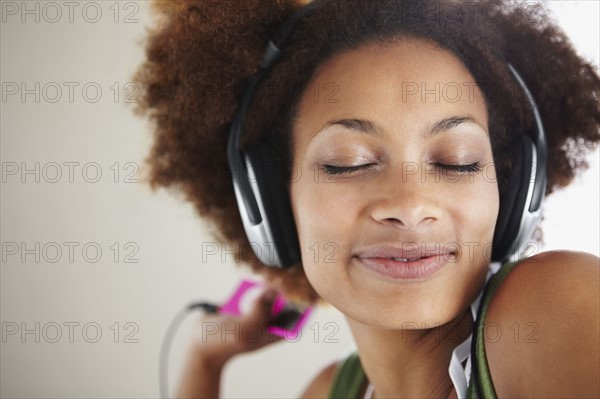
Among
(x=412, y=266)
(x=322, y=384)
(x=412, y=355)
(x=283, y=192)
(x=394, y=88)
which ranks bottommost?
(x=322, y=384)

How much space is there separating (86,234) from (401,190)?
106 centimetres

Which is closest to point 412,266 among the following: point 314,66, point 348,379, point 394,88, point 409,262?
point 409,262

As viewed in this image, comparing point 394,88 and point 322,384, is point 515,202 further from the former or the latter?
point 322,384

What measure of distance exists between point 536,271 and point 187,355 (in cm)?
96

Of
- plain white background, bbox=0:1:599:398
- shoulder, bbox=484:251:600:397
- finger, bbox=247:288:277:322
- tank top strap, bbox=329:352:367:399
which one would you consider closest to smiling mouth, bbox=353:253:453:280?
shoulder, bbox=484:251:600:397

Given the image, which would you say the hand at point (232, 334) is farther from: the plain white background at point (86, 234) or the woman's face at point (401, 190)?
the woman's face at point (401, 190)

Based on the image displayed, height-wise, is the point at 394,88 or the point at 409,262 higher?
the point at 394,88

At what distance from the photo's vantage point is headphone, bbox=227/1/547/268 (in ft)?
2.77

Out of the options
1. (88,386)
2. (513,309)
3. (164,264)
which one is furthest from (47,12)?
(513,309)

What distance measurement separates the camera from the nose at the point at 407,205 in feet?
2.44

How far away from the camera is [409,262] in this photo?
776 mm

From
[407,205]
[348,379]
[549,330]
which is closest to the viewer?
[549,330]

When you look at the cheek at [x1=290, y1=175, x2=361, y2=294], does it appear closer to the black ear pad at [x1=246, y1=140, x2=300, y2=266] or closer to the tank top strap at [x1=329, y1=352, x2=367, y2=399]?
the black ear pad at [x1=246, y1=140, x2=300, y2=266]

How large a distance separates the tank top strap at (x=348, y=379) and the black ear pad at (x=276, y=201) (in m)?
0.32
